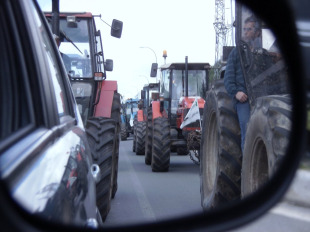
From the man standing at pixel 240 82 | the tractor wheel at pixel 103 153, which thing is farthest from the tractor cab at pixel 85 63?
the man standing at pixel 240 82

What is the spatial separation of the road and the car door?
312 mm

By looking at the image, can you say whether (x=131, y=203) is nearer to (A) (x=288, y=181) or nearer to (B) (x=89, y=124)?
(B) (x=89, y=124)

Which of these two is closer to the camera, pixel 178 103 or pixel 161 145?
pixel 161 145

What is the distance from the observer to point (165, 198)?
8.08 metres

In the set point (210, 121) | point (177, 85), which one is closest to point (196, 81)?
point (177, 85)

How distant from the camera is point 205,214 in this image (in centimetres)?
194

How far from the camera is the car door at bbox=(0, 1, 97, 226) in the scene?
1514 mm

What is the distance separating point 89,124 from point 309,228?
2667 mm

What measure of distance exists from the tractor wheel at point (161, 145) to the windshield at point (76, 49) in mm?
3196

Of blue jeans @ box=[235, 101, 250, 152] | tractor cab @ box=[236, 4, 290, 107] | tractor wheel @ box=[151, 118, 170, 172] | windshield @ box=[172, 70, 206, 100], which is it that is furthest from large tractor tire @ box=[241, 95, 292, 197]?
windshield @ box=[172, 70, 206, 100]

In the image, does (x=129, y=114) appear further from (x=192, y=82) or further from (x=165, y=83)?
(x=192, y=82)

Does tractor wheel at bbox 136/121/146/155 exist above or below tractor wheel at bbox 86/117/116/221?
below

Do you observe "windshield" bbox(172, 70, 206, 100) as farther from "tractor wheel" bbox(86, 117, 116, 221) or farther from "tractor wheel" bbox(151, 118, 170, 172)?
"tractor wheel" bbox(86, 117, 116, 221)

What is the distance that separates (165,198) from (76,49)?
260cm
